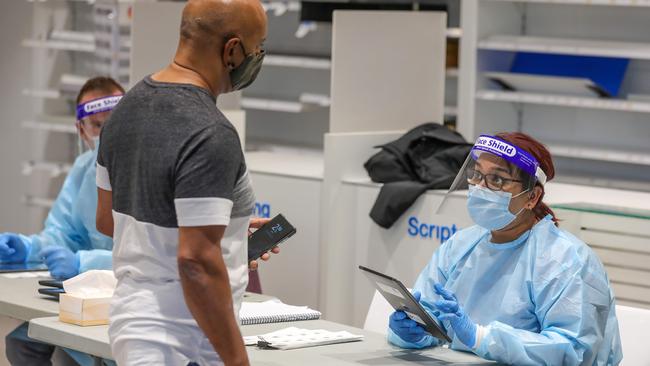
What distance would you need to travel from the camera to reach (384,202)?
5.51 meters

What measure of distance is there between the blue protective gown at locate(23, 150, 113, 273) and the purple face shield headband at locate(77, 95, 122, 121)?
159 millimetres

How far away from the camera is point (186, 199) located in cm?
229

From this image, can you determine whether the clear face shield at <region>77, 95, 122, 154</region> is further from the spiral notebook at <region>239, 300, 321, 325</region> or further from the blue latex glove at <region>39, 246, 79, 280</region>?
the spiral notebook at <region>239, 300, 321, 325</region>

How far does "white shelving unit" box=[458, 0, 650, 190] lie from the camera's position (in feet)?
19.6

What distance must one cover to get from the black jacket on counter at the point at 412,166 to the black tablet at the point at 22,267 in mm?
1768

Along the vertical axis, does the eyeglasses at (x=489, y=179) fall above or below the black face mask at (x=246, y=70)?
below

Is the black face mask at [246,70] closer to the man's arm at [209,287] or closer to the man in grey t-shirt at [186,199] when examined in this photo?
the man in grey t-shirt at [186,199]

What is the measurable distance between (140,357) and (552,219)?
1508mm

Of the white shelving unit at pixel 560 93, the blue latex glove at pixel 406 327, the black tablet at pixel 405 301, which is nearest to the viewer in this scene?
the black tablet at pixel 405 301

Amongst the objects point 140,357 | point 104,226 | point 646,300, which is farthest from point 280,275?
point 140,357

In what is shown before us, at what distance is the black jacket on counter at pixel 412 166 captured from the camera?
548cm

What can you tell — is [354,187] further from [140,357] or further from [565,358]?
[140,357]

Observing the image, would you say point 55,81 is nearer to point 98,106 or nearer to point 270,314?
point 98,106

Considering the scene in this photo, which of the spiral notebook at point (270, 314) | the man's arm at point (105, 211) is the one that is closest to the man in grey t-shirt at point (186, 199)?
the man's arm at point (105, 211)
